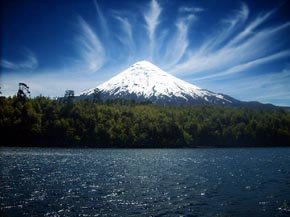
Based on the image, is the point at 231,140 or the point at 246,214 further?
the point at 231,140

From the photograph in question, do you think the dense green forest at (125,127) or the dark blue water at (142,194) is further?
the dense green forest at (125,127)

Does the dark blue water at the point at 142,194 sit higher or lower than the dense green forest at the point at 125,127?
lower

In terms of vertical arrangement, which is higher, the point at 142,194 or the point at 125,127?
the point at 125,127

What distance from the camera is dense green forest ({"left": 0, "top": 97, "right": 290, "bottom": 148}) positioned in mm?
149750

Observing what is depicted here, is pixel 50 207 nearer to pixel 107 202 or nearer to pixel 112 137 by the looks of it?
pixel 107 202

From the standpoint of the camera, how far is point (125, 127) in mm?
164250

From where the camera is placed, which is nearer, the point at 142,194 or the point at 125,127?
the point at 142,194

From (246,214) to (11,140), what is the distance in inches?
5038

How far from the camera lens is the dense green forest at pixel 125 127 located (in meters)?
150

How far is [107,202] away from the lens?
3516 cm

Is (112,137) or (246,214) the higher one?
(112,137)

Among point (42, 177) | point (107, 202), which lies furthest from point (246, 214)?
point (42, 177)

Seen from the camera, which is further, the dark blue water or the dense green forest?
the dense green forest

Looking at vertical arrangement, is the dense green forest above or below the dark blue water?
above
